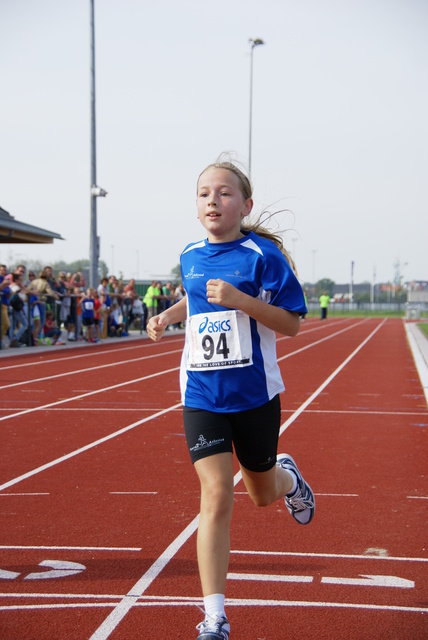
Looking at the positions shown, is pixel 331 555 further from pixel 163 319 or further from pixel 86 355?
pixel 86 355

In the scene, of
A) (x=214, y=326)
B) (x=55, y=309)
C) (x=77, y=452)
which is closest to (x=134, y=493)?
(x=77, y=452)

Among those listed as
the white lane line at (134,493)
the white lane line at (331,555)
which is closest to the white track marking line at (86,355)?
the white lane line at (134,493)

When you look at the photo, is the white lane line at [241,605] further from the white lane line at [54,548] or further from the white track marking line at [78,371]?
the white track marking line at [78,371]

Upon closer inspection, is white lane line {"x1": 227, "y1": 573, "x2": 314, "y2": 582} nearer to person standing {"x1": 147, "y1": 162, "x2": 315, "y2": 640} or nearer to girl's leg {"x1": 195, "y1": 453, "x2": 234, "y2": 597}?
person standing {"x1": 147, "y1": 162, "x2": 315, "y2": 640}

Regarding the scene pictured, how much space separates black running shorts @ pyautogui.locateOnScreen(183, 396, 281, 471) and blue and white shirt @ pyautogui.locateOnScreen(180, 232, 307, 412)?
42 millimetres

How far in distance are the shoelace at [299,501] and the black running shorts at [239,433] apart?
0.78m

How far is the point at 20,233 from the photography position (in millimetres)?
22406

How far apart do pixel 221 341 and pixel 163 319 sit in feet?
1.54

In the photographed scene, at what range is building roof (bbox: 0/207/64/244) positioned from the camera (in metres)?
20.9

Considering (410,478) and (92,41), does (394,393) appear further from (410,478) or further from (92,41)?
(92,41)

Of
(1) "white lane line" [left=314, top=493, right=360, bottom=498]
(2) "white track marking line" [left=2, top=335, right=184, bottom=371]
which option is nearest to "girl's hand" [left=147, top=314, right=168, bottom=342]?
(1) "white lane line" [left=314, top=493, right=360, bottom=498]

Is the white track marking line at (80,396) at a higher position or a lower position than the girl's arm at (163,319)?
lower

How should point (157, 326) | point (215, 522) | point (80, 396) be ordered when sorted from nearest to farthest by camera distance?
point (215, 522)
point (157, 326)
point (80, 396)

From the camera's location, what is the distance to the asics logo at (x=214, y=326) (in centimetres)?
371
